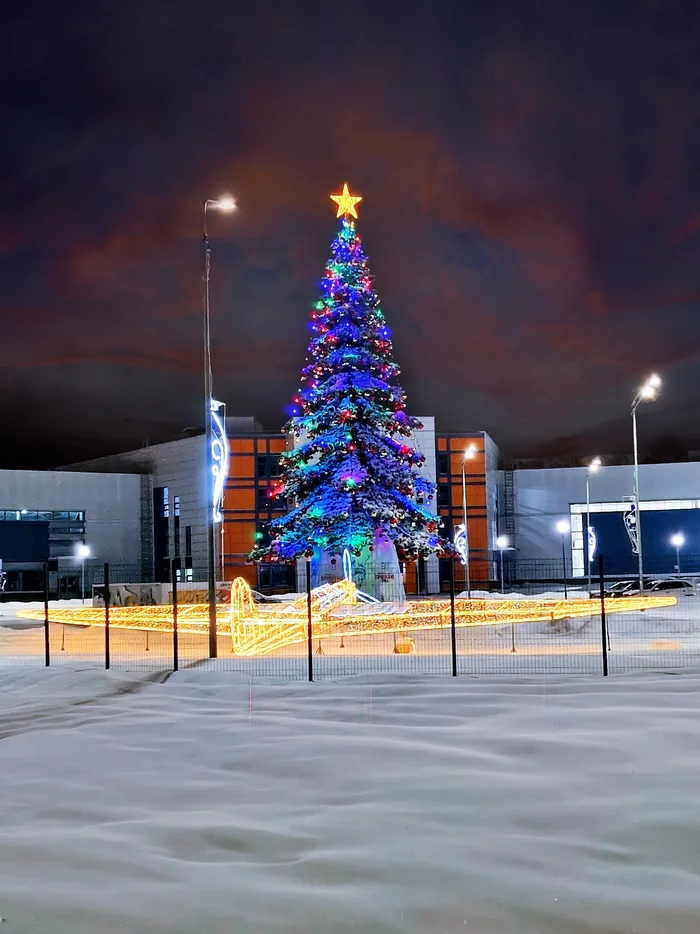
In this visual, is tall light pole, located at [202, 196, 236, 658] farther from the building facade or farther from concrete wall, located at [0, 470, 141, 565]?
concrete wall, located at [0, 470, 141, 565]

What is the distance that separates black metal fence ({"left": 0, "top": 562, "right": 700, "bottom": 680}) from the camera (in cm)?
1744

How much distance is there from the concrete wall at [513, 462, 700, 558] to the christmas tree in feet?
142

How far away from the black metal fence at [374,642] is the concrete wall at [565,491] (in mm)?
42834

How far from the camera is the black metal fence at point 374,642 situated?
57.2 ft

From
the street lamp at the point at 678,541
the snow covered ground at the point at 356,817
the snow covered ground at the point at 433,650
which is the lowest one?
the snow covered ground at the point at 433,650

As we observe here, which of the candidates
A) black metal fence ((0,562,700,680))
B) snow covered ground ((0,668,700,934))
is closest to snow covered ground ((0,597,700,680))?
black metal fence ((0,562,700,680))

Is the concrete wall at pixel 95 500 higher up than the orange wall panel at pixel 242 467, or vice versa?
the orange wall panel at pixel 242 467

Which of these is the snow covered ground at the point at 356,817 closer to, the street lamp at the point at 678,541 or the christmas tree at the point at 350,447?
the christmas tree at the point at 350,447

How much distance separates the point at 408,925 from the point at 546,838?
6.01 ft

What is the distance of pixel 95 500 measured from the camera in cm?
7038

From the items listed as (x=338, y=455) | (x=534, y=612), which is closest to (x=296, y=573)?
(x=338, y=455)

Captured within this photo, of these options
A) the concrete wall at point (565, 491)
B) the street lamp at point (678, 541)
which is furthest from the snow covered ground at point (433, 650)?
the concrete wall at point (565, 491)

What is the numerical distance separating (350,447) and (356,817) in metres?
25.5

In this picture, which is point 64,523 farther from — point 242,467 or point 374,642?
point 374,642
